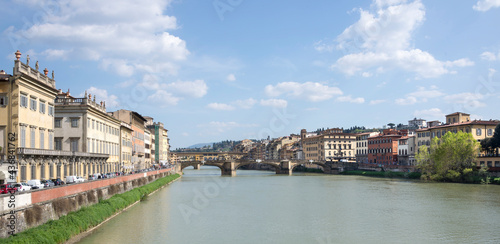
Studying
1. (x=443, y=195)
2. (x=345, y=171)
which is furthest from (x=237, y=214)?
(x=345, y=171)

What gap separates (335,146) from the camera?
114 m

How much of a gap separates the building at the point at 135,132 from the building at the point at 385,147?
47.5 m

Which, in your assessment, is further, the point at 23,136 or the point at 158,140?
the point at 158,140

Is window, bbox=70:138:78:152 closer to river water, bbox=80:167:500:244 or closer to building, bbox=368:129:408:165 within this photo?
river water, bbox=80:167:500:244

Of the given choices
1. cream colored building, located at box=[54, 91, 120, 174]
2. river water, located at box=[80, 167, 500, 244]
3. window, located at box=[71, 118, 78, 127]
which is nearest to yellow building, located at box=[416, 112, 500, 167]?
river water, located at box=[80, 167, 500, 244]

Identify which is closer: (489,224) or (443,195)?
(489,224)

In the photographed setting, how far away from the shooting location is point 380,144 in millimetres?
92062

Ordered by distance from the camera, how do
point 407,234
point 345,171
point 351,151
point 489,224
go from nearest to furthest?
point 407,234
point 489,224
point 345,171
point 351,151

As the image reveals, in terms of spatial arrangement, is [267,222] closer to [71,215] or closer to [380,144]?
[71,215]

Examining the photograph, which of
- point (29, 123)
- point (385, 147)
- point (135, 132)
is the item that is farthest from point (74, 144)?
point (385, 147)

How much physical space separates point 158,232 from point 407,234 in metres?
12.8

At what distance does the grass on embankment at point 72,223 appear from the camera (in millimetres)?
15605

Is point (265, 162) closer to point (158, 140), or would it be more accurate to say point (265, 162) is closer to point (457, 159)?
point (158, 140)

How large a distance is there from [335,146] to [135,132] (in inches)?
2478
